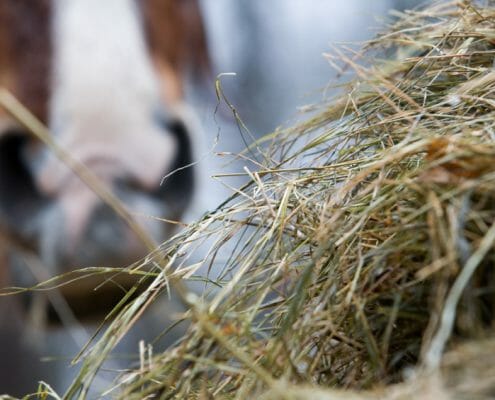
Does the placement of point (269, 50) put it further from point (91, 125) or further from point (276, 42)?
point (91, 125)

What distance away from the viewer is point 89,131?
1.54 m

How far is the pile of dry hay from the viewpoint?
39cm

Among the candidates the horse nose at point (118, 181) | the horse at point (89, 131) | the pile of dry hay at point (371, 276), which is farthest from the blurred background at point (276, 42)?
the pile of dry hay at point (371, 276)

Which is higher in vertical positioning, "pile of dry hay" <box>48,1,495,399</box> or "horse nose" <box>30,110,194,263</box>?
"pile of dry hay" <box>48,1,495,399</box>

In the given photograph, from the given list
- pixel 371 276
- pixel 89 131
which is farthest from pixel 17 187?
pixel 371 276

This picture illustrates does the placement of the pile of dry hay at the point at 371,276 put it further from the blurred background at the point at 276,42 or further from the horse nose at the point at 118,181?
the blurred background at the point at 276,42

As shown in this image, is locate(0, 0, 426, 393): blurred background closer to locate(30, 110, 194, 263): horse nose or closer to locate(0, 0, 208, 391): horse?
locate(0, 0, 208, 391): horse

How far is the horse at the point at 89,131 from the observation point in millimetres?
1506

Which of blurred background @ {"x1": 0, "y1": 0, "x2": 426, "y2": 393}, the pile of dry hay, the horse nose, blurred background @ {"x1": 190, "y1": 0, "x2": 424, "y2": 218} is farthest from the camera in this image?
blurred background @ {"x1": 190, "y1": 0, "x2": 424, "y2": 218}

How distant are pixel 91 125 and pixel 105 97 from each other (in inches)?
2.8

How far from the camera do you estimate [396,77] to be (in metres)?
0.68

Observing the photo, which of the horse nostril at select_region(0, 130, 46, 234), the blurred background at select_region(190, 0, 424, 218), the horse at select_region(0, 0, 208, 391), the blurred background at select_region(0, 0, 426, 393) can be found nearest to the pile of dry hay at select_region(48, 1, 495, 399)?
the horse at select_region(0, 0, 208, 391)

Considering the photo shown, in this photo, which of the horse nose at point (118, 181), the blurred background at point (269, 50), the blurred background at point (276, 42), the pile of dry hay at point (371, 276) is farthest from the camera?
the blurred background at point (276, 42)

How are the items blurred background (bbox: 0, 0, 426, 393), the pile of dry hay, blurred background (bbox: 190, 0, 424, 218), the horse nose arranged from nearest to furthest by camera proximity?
the pile of dry hay < the horse nose < blurred background (bbox: 0, 0, 426, 393) < blurred background (bbox: 190, 0, 424, 218)
